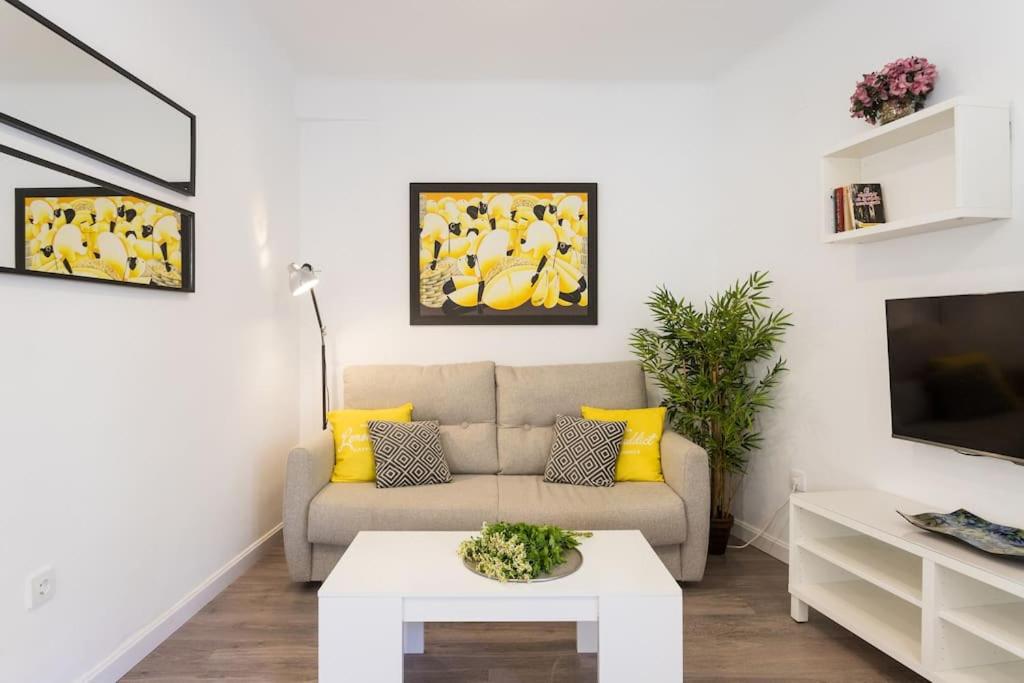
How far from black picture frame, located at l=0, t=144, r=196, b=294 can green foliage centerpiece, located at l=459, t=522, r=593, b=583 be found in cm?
148

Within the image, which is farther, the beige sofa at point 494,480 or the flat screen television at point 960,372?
the beige sofa at point 494,480

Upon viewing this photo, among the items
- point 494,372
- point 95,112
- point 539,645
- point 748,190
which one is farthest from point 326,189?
point 539,645

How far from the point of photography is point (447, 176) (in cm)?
365

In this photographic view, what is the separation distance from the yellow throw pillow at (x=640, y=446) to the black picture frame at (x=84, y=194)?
2.08 metres

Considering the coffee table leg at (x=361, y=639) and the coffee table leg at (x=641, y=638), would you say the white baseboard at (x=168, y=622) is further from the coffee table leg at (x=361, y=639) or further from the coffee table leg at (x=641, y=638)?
the coffee table leg at (x=641, y=638)

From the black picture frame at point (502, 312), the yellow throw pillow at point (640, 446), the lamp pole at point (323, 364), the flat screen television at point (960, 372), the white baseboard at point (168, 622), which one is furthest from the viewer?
the black picture frame at point (502, 312)

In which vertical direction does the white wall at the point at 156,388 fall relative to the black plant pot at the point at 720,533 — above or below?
above

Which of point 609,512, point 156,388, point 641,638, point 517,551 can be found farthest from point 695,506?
point 156,388

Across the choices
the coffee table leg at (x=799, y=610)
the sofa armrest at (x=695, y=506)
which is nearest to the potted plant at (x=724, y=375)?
the sofa armrest at (x=695, y=506)

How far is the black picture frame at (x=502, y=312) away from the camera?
3605mm

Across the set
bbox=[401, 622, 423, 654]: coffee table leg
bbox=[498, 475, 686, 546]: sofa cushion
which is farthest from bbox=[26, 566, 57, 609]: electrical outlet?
bbox=[498, 475, 686, 546]: sofa cushion

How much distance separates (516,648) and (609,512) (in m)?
0.69

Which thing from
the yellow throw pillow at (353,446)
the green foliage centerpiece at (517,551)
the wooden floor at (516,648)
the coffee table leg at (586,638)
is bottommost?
the wooden floor at (516,648)

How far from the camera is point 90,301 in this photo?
6.08 ft
